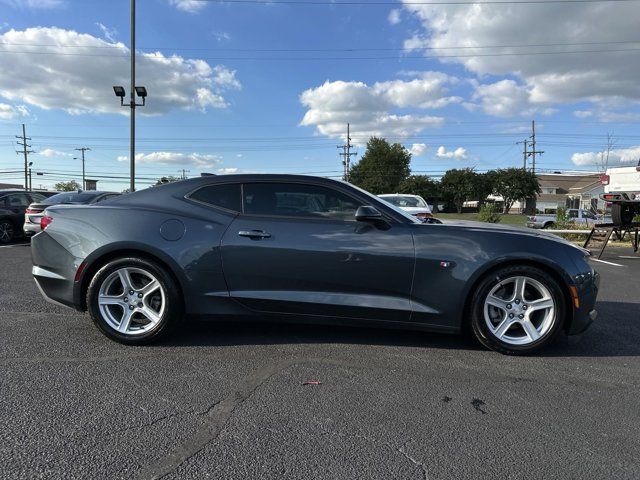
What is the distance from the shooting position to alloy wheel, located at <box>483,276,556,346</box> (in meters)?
3.83

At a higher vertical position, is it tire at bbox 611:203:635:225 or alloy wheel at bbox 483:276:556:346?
tire at bbox 611:203:635:225

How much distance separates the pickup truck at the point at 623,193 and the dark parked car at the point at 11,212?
15.6 meters

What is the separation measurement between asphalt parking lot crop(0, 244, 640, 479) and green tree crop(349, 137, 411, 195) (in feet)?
270

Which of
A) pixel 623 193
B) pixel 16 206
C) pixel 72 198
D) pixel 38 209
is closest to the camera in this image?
pixel 623 193

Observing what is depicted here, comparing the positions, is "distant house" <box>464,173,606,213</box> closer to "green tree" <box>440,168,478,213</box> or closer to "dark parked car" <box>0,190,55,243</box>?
"green tree" <box>440,168,478,213</box>

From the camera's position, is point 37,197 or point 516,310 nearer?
point 516,310

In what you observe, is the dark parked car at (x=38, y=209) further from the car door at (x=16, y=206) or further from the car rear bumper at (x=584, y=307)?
the car rear bumper at (x=584, y=307)

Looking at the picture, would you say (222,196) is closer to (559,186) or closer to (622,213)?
(622,213)

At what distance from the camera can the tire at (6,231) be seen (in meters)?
12.7

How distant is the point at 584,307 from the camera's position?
150 inches

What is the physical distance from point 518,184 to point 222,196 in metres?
78.0

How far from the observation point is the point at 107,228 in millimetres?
4004

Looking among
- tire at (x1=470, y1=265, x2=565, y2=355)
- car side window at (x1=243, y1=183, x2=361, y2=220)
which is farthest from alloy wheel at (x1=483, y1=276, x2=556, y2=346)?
car side window at (x1=243, y1=183, x2=361, y2=220)

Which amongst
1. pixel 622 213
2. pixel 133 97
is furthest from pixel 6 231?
pixel 622 213
